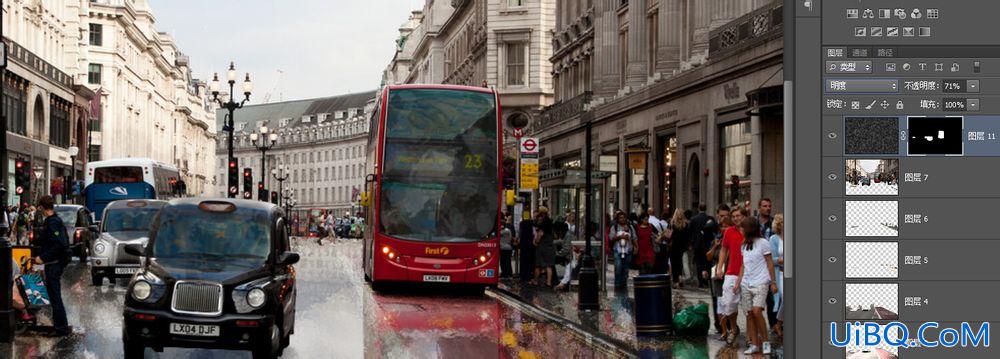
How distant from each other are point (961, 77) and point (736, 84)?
28.2 m

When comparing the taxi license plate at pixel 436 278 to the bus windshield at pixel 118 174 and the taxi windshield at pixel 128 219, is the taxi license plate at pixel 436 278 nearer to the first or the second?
the taxi windshield at pixel 128 219

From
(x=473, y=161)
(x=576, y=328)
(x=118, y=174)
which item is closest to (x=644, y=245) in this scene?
(x=473, y=161)

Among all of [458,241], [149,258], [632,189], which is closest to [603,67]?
[632,189]

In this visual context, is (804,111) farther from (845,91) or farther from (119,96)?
(119,96)

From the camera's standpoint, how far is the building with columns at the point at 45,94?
217 feet

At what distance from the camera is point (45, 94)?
74938 mm

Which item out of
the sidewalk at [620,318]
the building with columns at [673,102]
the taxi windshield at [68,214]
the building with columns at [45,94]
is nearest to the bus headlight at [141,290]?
the sidewalk at [620,318]

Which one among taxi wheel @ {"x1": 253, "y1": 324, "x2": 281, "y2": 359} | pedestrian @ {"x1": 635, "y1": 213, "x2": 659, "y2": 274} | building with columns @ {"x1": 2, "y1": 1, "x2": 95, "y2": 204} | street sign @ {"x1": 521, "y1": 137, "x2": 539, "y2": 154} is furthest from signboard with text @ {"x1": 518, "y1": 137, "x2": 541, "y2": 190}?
building with columns @ {"x1": 2, "y1": 1, "x2": 95, "y2": 204}

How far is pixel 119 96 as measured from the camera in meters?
109

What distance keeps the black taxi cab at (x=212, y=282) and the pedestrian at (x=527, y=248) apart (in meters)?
18.0

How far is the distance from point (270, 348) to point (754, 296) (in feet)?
18.2

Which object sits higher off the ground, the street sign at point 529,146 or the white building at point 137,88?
the white building at point 137,88

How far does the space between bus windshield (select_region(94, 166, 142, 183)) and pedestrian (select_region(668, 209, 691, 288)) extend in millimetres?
28730
